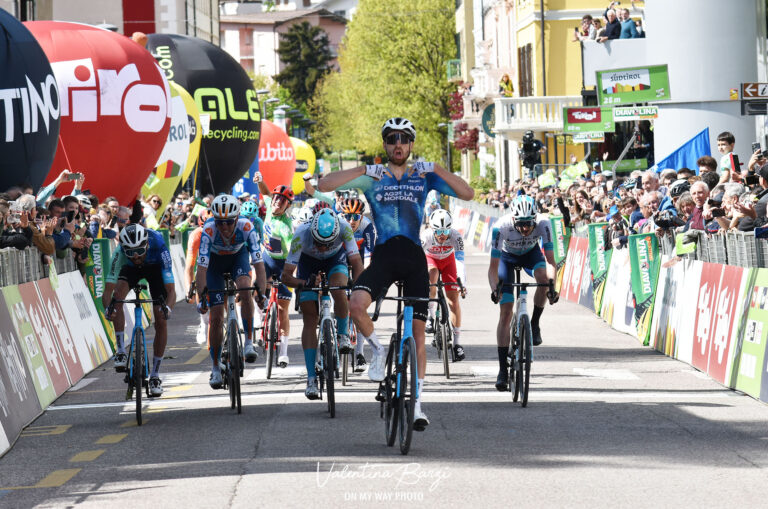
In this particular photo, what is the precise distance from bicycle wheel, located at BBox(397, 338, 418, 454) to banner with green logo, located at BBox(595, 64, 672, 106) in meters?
18.6

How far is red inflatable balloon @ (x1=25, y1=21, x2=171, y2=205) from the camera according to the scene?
1039 inches

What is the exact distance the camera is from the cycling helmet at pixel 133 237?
13.1 m

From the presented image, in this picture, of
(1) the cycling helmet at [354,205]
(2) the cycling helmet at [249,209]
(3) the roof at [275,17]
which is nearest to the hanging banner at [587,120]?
(1) the cycling helmet at [354,205]

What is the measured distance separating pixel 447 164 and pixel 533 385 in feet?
258

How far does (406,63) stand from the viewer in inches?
3565

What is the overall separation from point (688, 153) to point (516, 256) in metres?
14.6

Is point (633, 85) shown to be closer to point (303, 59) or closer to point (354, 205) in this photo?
point (354, 205)

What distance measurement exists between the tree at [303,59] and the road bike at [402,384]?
148 meters

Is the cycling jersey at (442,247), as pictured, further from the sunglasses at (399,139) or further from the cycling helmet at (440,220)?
the sunglasses at (399,139)

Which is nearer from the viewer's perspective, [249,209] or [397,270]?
[397,270]

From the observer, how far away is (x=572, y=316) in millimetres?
23469

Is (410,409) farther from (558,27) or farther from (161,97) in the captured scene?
(558,27)

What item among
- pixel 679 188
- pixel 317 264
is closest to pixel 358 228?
pixel 317 264

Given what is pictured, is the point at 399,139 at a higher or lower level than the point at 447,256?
higher
